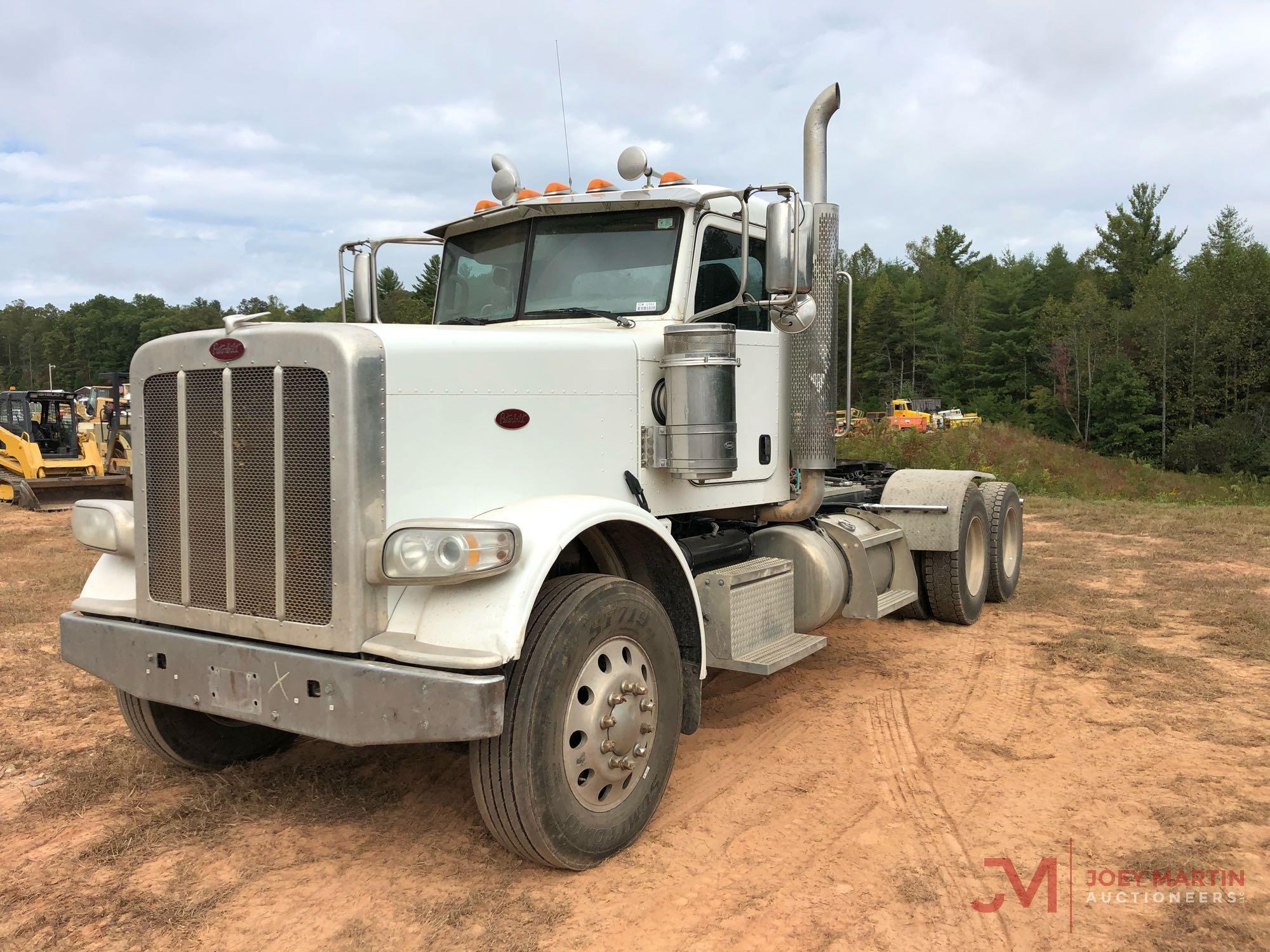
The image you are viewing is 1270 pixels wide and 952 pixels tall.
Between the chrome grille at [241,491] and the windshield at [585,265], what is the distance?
1757 millimetres

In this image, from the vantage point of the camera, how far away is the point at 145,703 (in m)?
4.06

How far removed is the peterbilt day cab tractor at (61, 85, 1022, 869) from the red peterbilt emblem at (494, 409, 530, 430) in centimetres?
2

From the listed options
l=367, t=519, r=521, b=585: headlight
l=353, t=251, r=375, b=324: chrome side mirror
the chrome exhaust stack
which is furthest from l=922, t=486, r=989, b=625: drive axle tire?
l=367, t=519, r=521, b=585: headlight

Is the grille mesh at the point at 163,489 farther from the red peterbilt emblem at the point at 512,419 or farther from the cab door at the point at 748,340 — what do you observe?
the cab door at the point at 748,340

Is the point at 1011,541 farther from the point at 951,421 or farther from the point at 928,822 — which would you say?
the point at 951,421

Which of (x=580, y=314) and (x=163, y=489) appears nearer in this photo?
(x=163, y=489)

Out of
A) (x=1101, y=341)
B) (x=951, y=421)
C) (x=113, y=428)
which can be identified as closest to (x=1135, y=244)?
(x=1101, y=341)

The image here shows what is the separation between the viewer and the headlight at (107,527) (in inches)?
151

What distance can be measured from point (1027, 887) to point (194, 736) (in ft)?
11.3

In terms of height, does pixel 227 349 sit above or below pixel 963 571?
above

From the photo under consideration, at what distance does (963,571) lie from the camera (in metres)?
7.29

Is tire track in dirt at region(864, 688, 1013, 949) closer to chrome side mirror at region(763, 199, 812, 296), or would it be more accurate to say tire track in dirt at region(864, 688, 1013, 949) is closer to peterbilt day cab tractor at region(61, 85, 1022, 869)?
peterbilt day cab tractor at region(61, 85, 1022, 869)

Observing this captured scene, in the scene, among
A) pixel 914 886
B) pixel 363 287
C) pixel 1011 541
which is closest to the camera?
pixel 914 886

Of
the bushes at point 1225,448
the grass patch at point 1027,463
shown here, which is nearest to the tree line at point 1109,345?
the bushes at point 1225,448
